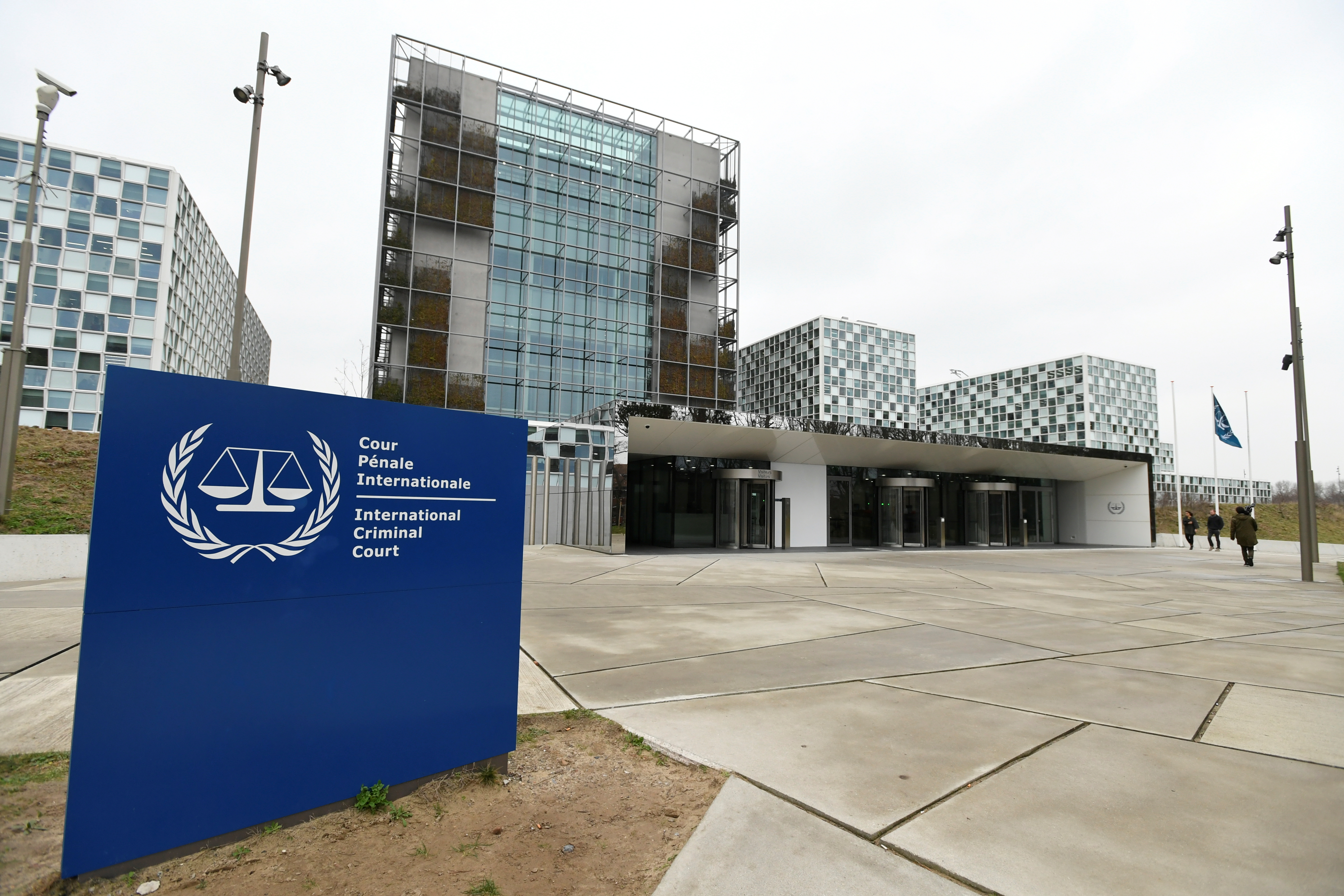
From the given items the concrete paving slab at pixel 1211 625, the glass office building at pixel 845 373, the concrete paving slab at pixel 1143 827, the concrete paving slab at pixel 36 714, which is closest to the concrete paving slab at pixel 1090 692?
the concrete paving slab at pixel 1143 827

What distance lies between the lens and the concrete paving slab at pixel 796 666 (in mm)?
5055

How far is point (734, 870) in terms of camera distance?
251cm

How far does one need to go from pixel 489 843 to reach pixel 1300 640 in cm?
915

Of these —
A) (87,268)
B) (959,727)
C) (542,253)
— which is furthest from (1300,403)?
(87,268)

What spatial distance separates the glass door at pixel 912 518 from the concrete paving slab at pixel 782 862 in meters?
26.5

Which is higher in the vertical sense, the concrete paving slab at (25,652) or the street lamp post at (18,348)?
the street lamp post at (18,348)

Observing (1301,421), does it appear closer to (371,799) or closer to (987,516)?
(987,516)

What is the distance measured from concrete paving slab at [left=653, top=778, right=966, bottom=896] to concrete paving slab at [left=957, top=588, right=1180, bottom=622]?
769cm

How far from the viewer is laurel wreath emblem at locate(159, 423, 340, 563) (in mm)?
2512

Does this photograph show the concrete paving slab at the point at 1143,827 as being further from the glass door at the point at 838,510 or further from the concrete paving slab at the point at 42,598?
the glass door at the point at 838,510

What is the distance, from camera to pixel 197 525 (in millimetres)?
2564

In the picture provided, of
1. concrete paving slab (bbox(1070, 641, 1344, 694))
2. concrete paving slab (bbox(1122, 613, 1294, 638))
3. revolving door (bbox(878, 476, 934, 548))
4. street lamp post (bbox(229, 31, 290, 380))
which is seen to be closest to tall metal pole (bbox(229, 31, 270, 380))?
street lamp post (bbox(229, 31, 290, 380))

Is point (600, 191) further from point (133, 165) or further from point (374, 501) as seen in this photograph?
point (374, 501)

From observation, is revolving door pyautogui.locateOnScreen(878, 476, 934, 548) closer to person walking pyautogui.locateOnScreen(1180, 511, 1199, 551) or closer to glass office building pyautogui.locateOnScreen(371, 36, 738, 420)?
person walking pyautogui.locateOnScreen(1180, 511, 1199, 551)
